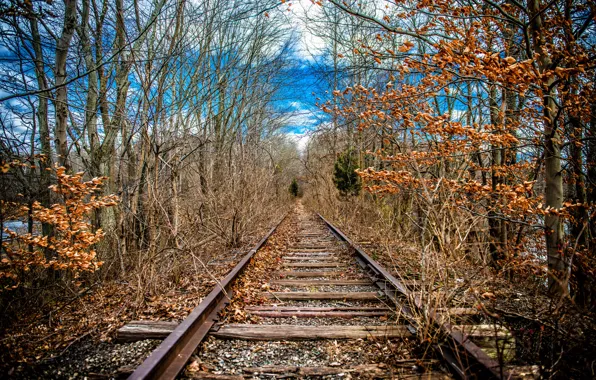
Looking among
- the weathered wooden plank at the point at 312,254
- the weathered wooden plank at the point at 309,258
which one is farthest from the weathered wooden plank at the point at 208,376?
the weathered wooden plank at the point at 312,254

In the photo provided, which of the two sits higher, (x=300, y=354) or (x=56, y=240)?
(x=56, y=240)

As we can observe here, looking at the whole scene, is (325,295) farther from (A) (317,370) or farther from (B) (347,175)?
(B) (347,175)

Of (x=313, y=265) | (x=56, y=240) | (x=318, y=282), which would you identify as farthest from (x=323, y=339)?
(x=56, y=240)

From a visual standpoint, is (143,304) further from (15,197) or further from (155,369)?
(15,197)

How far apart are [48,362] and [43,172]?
3.25m

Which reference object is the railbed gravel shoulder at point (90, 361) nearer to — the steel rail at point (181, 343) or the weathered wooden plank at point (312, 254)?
the steel rail at point (181, 343)

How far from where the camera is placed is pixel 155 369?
207 centimetres

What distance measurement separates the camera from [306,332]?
286 centimetres

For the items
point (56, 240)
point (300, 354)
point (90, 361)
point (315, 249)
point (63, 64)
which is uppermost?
point (63, 64)

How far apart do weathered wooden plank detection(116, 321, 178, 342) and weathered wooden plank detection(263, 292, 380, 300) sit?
1.47 m

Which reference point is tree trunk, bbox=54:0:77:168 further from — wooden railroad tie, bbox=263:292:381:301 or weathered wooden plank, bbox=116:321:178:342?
wooden railroad tie, bbox=263:292:381:301

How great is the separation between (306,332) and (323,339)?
17 cm

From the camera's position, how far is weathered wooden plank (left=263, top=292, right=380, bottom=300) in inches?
156

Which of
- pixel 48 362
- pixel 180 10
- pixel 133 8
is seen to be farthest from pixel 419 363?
pixel 133 8
